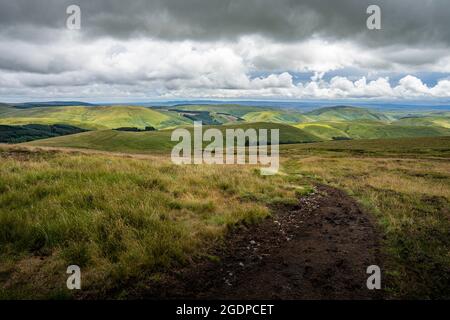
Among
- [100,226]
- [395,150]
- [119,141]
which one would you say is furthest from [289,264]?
[119,141]

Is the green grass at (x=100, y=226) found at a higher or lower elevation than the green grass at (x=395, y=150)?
Result: higher

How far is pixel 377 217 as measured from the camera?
1172 cm

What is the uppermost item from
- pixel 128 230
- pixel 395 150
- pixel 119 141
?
pixel 128 230

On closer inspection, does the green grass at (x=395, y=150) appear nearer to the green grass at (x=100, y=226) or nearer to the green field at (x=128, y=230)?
the green field at (x=128, y=230)

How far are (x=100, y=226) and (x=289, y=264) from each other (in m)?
5.00

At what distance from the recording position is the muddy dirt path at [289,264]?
603cm

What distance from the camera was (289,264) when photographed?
7406mm

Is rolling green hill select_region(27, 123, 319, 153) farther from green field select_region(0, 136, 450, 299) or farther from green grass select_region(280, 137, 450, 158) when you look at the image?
green field select_region(0, 136, 450, 299)

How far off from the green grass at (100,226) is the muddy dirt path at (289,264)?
0.56 metres

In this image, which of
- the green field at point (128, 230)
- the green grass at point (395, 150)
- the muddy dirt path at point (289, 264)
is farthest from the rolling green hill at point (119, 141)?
the muddy dirt path at point (289, 264)

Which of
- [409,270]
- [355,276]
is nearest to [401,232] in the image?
[409,270]

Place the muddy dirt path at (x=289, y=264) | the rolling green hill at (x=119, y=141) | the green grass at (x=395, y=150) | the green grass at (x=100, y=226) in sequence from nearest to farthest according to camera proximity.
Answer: the muddy dirt path at (x=289, y=264), the green grass at (x=100, y=226), the green grass at (x=395, y=150), the rolling green hill at (x=119, y=141)

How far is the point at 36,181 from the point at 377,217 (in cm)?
1325

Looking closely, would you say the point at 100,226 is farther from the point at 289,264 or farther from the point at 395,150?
the point at 395,150
